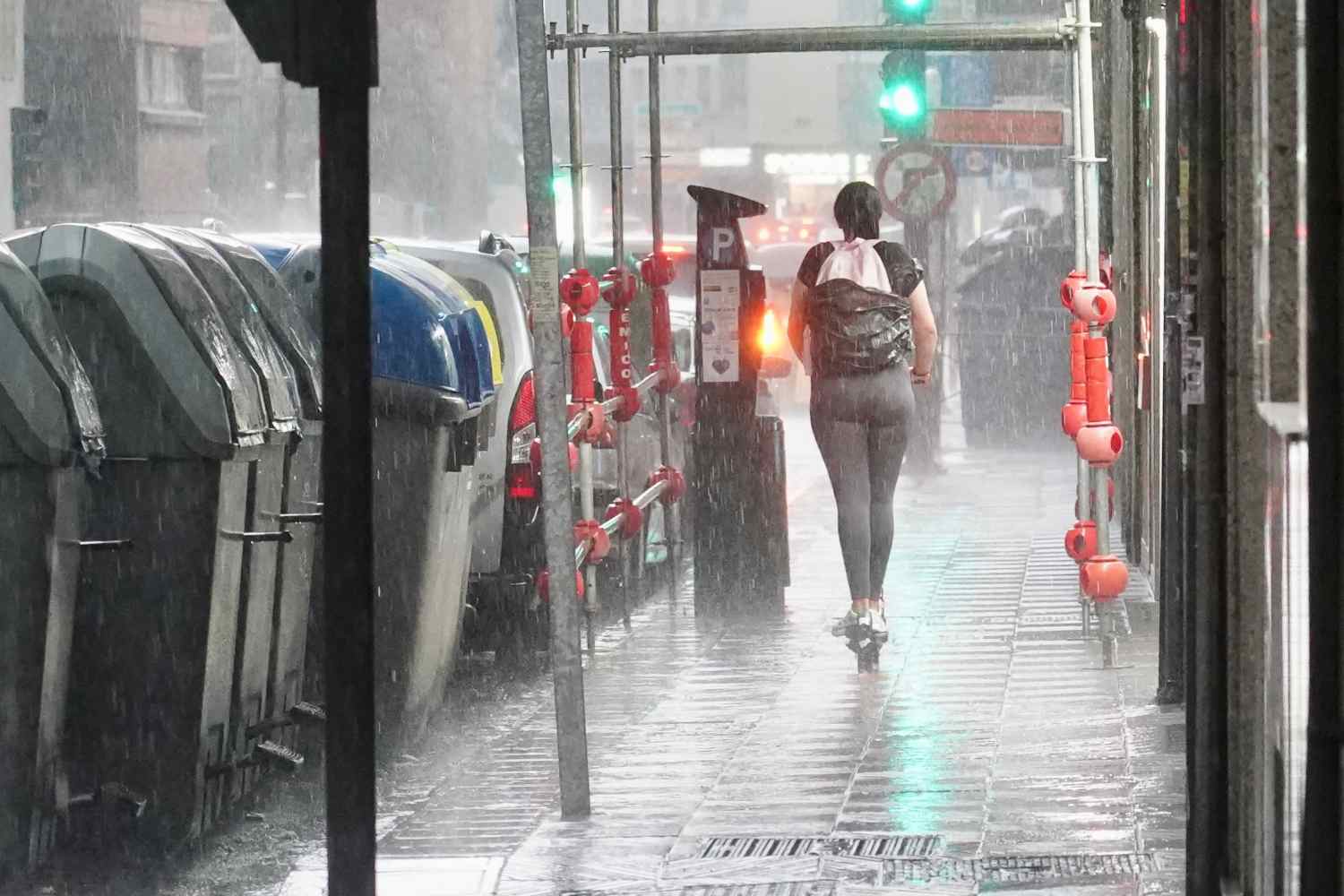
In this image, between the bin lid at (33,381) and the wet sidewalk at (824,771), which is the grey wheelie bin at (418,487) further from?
the bin lid at (33,381)

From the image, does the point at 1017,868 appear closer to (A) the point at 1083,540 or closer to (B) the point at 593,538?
(A) the point at 1083,540

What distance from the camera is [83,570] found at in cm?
700

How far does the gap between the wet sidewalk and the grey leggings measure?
1.63 feet

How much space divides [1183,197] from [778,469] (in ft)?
19.9

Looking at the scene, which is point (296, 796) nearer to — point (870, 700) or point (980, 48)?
point (870, 700)

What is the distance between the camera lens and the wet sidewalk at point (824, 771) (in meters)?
6.46

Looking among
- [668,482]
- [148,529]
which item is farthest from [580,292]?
[148,529]

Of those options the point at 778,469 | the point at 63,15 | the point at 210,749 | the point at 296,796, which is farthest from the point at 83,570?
the point at 63,15

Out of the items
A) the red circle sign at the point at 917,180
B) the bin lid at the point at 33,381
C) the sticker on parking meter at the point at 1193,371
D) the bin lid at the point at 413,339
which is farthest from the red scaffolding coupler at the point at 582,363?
the red circle sign at the point at 917,180

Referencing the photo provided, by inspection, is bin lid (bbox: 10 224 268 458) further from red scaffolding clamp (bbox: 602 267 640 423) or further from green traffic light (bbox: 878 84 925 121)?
green traffic light (bbox: 878 84 925 121)

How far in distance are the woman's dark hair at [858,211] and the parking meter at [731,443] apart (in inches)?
61.8

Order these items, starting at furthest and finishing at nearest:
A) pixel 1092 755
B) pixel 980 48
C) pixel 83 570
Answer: pixel 980 48
pixel 1092 755
pixel 83 570

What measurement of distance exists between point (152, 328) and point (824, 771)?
8.19 ft

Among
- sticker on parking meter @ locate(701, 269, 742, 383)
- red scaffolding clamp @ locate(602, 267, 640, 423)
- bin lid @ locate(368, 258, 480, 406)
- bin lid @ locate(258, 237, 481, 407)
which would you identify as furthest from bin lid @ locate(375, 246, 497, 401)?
sticker on parking meter @ locate(701, 269, 742, 383)
